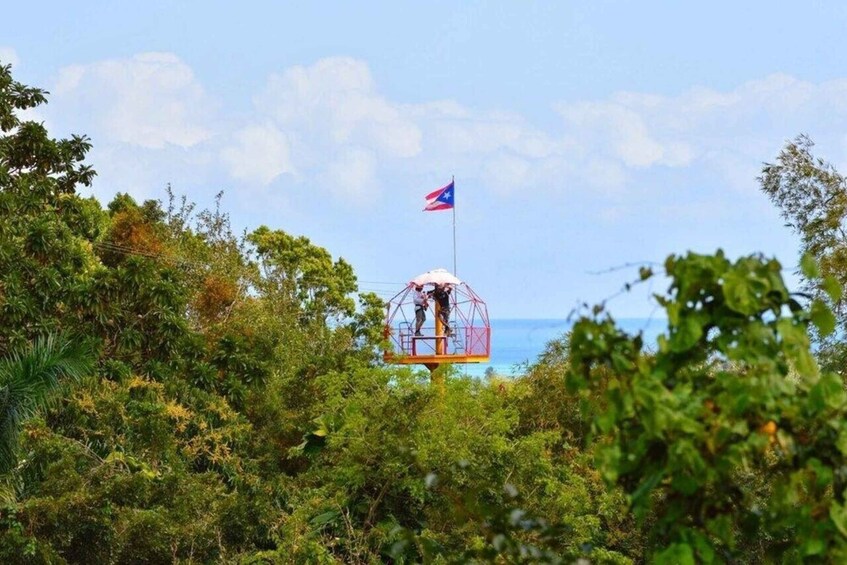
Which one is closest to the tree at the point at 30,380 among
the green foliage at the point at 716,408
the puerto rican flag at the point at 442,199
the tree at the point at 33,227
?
the tree at the point at 33,227

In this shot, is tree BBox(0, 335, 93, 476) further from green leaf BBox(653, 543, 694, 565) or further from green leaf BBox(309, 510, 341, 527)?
green leaf BBox(653, 543, 694, 565)

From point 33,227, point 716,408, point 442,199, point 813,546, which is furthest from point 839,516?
point 442,199

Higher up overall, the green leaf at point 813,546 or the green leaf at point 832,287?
the green leaf at point 832,287

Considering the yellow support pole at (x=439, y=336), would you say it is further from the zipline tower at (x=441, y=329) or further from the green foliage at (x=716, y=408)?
the green foliage at (x=716, y=408)

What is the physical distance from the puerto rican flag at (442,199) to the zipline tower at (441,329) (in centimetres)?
402

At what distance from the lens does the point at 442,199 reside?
2992 centimetres

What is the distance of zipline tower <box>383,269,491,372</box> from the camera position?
25641mm

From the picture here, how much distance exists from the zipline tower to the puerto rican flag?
402 cm

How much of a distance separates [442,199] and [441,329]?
4.76 meters

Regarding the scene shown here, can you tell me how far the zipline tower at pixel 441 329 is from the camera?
25641 mm

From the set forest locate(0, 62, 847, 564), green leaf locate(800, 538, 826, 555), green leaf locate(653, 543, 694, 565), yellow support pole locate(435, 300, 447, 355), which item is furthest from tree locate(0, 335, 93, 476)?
yellow support pole locate(435, 300, 447, 355)

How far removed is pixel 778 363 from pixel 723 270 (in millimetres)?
223

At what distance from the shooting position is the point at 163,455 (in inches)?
663

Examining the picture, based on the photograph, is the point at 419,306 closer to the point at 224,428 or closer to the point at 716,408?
the point at 224,428
